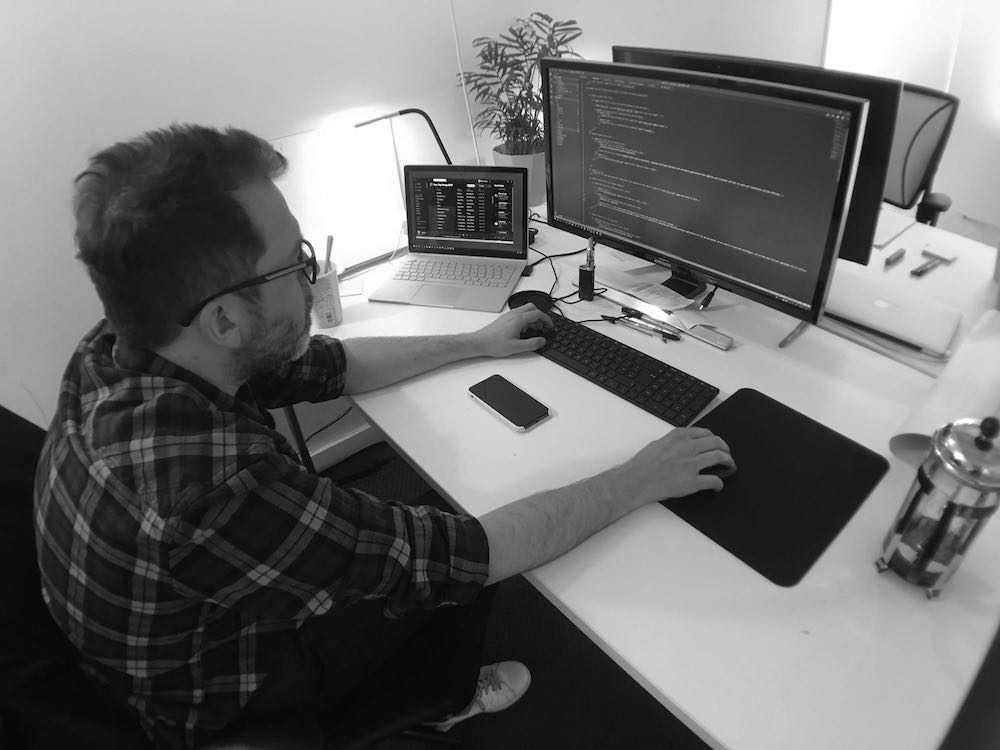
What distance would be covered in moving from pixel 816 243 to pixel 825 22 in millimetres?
2990

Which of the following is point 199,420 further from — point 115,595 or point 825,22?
point 825,22

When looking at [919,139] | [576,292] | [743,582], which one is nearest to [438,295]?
[576,292]

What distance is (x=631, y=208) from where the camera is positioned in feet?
4.41

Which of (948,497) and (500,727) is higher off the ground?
(948,497)

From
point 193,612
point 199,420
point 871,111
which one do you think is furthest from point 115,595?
point 871,111

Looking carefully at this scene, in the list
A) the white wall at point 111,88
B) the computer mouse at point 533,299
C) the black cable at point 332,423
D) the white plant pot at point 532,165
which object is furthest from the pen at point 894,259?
the black cable at point 332,423

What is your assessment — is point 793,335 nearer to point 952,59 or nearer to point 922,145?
point 922,145

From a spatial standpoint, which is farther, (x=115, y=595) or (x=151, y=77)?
(x=151, y=77)

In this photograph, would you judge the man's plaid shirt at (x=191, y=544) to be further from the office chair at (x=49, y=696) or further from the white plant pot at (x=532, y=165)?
the white plant pot at (x=532, y=165)

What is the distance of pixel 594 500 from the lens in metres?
0.89

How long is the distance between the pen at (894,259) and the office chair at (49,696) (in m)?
1.36

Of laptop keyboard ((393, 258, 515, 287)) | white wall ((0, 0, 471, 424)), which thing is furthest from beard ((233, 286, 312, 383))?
white wall ((0, 0, 471, 424))

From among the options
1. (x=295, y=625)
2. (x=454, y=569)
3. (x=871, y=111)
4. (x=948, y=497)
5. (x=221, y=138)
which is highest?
(x=221, y=138)

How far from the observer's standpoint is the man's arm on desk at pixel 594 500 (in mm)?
854
